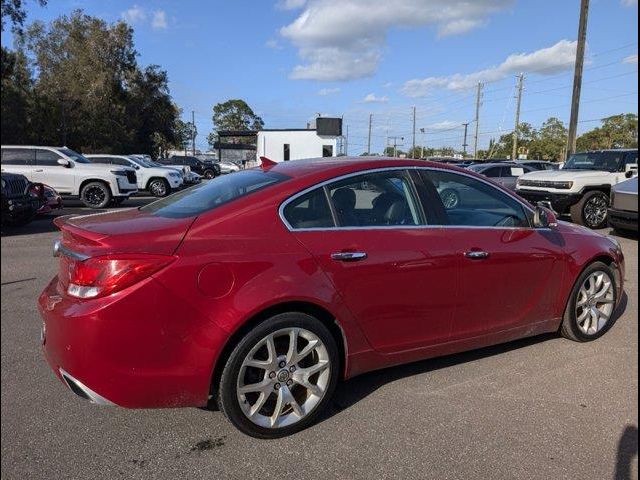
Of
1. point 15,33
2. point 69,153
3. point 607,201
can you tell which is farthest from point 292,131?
point 607,201

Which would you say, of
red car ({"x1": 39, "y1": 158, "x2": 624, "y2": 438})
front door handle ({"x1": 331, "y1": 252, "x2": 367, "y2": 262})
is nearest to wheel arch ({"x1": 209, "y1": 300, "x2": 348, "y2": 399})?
red car ({"x1": 39, "y1": 158, "x2": 624, "y2": 438})

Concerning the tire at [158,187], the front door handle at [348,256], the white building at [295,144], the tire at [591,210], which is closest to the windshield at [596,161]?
the tire at [591,210]

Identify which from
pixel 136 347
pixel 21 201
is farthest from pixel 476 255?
pixel 21 201

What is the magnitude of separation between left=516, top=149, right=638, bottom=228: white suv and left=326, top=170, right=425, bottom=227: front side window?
32.0ft

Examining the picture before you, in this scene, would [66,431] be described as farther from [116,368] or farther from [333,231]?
[333,231]

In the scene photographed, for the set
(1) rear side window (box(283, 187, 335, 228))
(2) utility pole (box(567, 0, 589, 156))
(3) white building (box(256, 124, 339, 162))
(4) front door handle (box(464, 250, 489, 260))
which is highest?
(2) utility pole (box(567, 0, 589, 156))

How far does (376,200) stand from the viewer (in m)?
3.40

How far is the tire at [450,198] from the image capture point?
360 cm

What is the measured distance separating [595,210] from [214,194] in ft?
38.1

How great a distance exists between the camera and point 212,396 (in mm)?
2852

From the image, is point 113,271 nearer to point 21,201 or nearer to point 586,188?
point 21,201

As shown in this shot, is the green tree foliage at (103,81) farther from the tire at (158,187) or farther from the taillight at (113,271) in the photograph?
the taillight at (113,271)

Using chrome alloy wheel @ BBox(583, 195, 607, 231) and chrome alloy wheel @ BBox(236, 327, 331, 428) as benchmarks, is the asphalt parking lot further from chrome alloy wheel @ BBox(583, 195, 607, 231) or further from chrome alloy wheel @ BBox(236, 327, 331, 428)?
chrome alloy wheel @ BBox(583, 195, 607, 231)

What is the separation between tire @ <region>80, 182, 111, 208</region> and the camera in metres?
15.1
